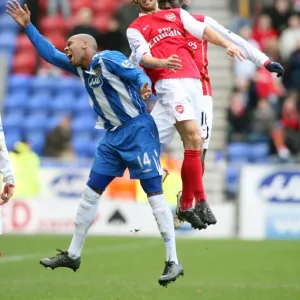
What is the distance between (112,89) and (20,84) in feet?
48.9

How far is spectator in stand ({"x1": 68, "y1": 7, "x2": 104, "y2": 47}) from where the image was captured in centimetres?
2455

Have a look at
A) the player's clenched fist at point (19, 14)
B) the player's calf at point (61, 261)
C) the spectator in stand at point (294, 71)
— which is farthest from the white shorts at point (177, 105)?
the spectator in stand at point (294, 71)

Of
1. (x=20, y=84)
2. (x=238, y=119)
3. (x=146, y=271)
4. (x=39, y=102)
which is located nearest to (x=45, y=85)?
(x=39, y=102)

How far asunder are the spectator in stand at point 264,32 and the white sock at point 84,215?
13.0 meters

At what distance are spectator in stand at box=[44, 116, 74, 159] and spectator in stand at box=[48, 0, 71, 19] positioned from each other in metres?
4.44

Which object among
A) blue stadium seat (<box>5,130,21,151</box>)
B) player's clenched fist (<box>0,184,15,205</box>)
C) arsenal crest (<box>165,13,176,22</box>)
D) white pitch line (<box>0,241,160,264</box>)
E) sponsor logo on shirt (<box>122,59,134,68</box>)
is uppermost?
arsenal crest (<box>165,13,176,22</box>)

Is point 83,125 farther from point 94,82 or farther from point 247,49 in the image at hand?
point 94,82

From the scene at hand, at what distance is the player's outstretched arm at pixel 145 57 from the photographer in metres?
10.6

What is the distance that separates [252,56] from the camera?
11328 mm

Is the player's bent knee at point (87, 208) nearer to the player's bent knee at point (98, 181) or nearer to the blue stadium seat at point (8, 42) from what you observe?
the player's bent knee at point (98, 181)

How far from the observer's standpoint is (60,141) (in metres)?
22.9

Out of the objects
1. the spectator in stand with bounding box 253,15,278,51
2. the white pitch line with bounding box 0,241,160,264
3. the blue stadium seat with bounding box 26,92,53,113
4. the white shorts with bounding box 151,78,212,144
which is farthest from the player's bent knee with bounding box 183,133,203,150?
the blue stadium seat with bounding box 26,92,53,113

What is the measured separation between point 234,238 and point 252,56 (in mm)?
10077

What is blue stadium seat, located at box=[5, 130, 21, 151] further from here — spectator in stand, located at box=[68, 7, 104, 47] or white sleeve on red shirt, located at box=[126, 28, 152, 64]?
white sleeve on red shirt, located at box=[126, 28, 152, 64]
